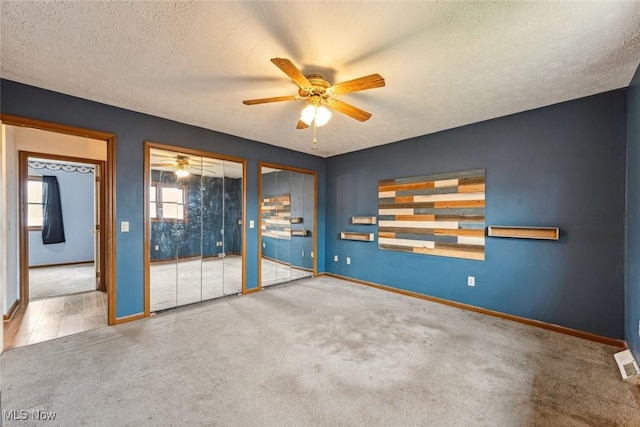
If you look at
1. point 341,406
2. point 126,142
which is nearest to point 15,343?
point 126,142

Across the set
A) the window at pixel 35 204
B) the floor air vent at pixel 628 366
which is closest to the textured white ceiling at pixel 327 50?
the floor air vent at pixel 628 366

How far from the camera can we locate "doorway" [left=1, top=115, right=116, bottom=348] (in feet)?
9.53

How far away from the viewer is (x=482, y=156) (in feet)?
11.5

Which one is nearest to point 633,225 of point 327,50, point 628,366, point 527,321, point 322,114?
point 628,366

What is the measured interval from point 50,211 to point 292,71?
752 cm

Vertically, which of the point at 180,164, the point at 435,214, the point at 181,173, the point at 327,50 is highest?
the point at 327,50

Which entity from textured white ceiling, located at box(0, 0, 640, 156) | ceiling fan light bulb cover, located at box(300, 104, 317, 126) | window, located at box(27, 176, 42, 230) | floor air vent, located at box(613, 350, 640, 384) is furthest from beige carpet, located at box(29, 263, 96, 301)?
floor air vent, located at box(613, 350, 640, 384)

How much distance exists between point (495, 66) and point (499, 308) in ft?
9.11

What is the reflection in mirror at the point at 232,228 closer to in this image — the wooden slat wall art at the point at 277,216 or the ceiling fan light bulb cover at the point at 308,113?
the wooden slat wall art at the point at 277,216

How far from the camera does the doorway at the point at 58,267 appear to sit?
9.53 ft

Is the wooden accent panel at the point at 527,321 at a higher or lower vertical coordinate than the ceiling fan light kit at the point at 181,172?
lower

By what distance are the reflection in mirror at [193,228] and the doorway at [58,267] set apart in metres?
0.52

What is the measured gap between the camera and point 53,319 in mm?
3158

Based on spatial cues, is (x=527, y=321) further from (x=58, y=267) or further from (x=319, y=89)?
(x=58, y=267)
